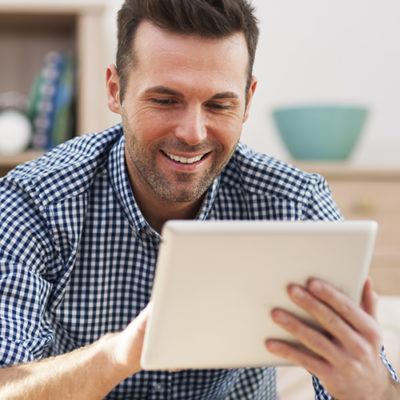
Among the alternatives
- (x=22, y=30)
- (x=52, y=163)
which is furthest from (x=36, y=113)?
(x=52, y=163)

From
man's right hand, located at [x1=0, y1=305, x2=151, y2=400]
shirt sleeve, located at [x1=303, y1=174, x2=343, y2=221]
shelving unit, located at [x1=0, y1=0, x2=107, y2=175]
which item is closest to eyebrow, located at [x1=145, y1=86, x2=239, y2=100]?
shirt sleeve, located at [x1=303, y1=174, x2=343, y2=221]

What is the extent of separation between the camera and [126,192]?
130 cm

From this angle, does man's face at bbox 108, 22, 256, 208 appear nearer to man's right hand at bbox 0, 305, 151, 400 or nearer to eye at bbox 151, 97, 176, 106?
eye at bbox 151, 97, 176, 106

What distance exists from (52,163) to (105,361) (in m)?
0.52

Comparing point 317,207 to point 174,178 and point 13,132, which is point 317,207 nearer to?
point 174,178

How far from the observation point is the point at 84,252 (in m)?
1.29

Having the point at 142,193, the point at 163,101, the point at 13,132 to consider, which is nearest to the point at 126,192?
the point at 142,193

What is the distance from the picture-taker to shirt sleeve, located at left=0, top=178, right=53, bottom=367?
1.08 metres

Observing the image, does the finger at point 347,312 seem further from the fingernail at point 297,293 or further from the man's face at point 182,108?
the man's face at point 182,108

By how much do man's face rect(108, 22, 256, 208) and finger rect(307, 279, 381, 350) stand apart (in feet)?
1.52

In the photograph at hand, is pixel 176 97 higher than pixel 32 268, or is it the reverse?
pixel 176 97

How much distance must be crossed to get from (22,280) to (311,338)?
0.52 meters

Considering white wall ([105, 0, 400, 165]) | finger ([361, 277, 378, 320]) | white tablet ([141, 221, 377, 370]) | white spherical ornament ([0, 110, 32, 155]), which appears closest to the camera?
white tablet ([141, 221, 377, 370])

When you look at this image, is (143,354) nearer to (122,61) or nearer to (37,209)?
(37,209)
